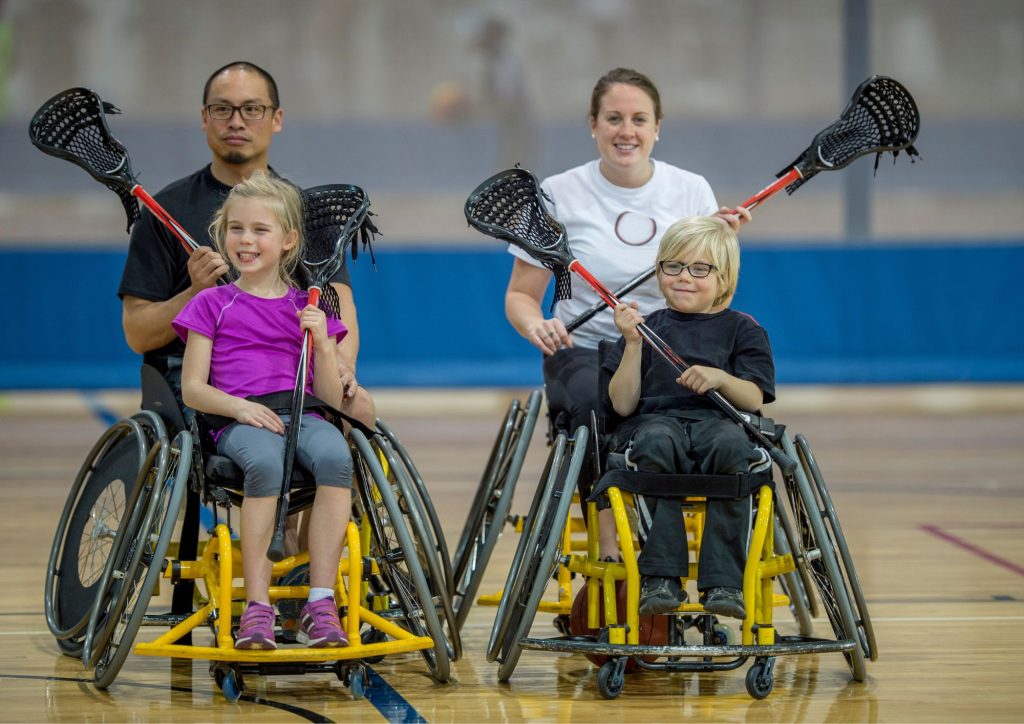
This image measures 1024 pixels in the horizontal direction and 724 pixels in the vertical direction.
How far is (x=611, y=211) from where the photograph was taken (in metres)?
4.16

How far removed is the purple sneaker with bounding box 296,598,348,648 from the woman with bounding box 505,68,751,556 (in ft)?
3.05

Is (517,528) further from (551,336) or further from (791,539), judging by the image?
(791,539)

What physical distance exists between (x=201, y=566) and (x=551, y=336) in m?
0.97

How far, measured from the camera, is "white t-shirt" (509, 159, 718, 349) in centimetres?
407

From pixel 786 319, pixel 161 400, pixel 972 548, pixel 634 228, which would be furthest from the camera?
pixel 786 319

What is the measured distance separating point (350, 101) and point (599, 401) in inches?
301

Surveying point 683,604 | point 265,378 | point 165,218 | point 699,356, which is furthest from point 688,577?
point 165,218

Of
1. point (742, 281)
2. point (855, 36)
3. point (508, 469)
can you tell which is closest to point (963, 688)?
point (508, 469)

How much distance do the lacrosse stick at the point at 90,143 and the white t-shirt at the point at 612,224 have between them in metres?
0.98

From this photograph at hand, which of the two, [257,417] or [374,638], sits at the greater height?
[257,417]

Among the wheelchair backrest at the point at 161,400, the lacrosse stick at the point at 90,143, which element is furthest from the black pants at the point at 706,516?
the lacrosse stick at the point at 90,143

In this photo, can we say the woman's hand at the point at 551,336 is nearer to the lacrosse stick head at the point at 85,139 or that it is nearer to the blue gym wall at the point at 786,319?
the lacrosse stick head at the point at 85,139

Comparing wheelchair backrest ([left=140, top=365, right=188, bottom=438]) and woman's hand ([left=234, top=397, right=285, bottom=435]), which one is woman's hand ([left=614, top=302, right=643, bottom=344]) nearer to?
woman's hand ([left=234, top=397, right=285, bottom=435])

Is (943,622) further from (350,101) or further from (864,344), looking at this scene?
(350,101)
